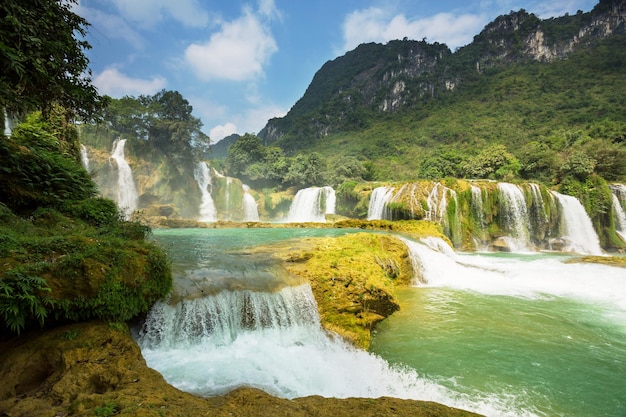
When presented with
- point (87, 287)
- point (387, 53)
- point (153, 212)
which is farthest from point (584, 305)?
point (387, 53)

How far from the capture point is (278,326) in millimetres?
5922

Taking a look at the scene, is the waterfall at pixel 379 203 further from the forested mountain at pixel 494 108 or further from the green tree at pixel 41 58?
the green tree at pixel 41 58

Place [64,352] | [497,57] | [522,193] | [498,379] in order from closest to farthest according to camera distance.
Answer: [64,352] < [498,379] < [522,193] < [497,57]

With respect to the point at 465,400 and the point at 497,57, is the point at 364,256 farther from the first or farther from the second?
the point at 497,57

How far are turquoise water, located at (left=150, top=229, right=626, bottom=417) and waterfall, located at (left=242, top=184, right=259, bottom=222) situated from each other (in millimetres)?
28518

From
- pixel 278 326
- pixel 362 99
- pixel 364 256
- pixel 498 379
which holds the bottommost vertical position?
pixel 498 379

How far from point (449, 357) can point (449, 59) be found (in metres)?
112

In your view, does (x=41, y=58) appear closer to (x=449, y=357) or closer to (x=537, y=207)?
(x=449, y=357)

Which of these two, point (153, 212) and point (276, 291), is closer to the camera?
point (276, 291)

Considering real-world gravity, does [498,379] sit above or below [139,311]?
below

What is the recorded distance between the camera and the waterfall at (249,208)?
37.5 m

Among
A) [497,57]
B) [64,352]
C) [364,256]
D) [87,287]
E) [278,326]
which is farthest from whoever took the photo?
[497,57]

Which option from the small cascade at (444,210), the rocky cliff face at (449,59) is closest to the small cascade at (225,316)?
the small cascade at (444,210)

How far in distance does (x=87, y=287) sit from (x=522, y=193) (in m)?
25.4
